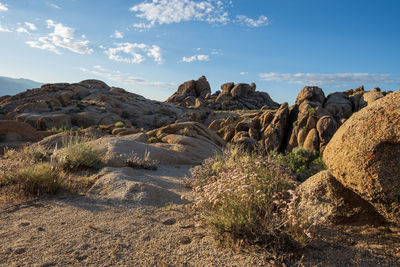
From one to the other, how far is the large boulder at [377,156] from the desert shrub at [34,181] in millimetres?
6313

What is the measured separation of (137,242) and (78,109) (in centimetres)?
4048

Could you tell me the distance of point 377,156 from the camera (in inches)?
138

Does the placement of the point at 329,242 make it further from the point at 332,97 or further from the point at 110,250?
the point at 332,97

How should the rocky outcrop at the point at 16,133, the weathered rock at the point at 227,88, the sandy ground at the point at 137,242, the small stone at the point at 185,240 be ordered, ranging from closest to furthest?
the sandy ground at the point at 137,242, the small stone at the point at 185,240, the rocky outcrop at the point at 16,133, the weathered rock at the point at 227,88

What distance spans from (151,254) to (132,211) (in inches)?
73.5

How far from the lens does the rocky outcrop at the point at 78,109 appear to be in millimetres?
32022

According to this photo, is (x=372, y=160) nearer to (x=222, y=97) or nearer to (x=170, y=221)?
(x=170, y=221)

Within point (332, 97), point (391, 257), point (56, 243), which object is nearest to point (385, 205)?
point (391, 257)

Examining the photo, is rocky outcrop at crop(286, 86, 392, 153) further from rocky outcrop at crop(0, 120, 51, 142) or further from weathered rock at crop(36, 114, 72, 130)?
weathered rock at crop(36, 114, 72, 130)

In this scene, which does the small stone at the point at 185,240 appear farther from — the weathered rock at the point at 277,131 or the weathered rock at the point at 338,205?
the weathered rock at the point at 277,131

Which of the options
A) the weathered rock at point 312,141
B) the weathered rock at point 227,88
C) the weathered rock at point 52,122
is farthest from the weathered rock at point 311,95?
the weathered rock at point 227,88

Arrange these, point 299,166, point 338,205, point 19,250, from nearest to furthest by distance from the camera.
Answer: point 19,250
point 338,205
point 299,166

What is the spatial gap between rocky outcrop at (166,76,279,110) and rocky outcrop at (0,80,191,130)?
14678 mm

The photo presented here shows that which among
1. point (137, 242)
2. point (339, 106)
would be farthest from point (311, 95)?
point (137, 242)
